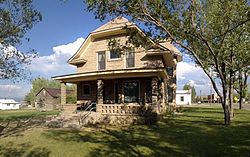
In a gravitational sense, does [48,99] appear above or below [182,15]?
below

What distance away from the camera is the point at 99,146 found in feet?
39.9

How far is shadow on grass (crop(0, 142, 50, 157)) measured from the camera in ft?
36.0

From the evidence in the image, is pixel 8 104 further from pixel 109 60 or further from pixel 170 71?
pixel 109 60

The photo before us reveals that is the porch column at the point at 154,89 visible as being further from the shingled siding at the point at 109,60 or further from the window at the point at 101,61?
the window at the point at 101,61

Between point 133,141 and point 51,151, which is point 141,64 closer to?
point 133,141

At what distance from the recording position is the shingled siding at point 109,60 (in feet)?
82.6

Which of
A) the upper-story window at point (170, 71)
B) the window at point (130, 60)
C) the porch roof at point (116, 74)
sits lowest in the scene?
the porch roof at point (116, 74)

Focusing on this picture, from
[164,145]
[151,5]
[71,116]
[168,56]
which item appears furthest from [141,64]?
[164,145]

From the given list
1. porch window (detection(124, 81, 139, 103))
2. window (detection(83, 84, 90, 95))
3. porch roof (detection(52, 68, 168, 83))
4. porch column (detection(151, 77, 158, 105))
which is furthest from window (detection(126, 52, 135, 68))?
window (detection(83, 84, 90, 95))

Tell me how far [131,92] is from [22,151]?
593 inches

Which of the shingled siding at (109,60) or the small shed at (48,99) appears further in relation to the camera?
the small shed at (48,99)

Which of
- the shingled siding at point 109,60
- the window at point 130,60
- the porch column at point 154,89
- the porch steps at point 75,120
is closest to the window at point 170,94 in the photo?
the window at point 130,60

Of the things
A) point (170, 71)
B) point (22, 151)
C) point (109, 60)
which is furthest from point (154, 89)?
point (22, 151)

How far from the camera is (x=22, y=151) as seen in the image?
11617 mm
